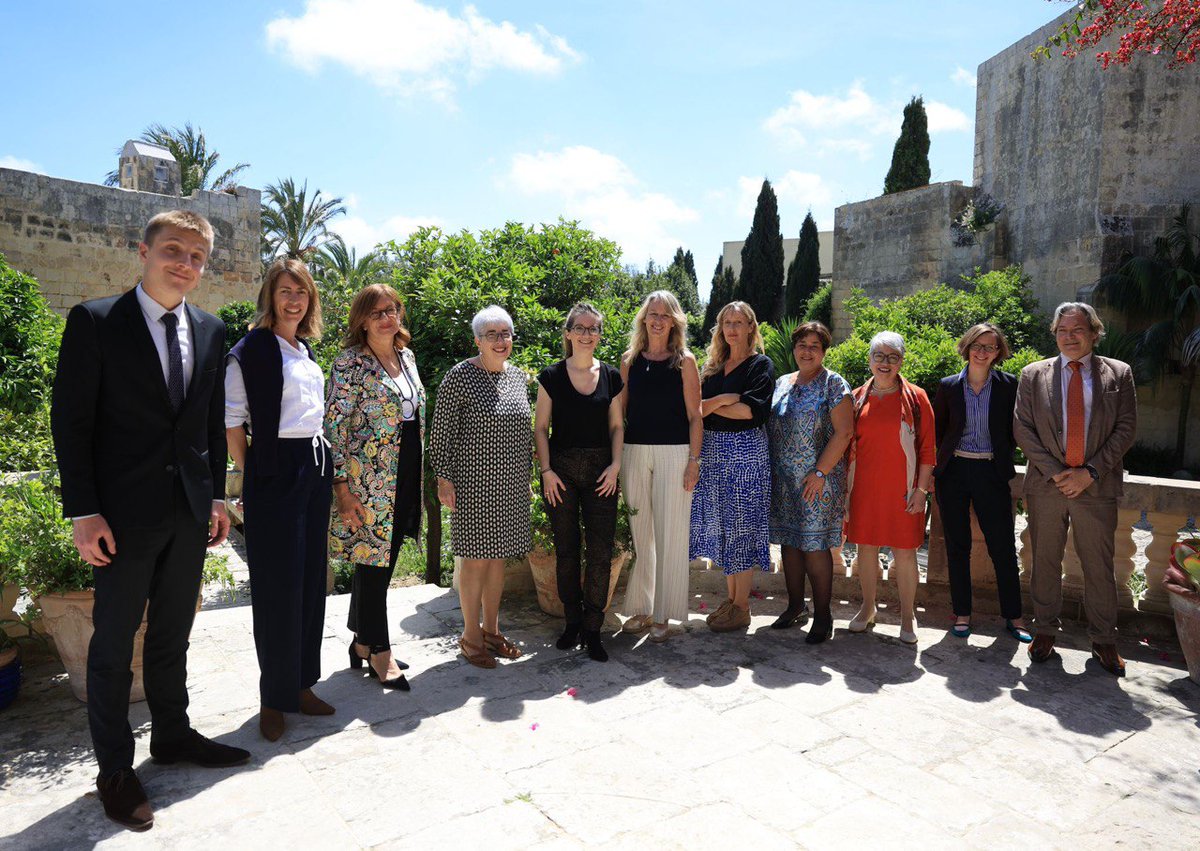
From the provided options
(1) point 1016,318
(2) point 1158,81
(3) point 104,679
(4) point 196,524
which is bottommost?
Result: (3) point 104,679

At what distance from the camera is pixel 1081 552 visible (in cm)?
414

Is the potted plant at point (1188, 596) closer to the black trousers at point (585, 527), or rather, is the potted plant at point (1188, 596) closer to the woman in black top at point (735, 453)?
the woman in black top at point (735, 453)

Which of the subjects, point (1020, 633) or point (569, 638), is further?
point (1020, 633)

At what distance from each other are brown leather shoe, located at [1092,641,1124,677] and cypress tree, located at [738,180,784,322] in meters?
23.4

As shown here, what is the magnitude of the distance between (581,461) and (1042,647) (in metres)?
2.54

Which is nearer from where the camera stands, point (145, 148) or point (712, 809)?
point (712, 809)

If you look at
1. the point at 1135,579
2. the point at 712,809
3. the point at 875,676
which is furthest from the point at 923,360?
the point at 712,809

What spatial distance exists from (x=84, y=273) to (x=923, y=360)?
14409 mm

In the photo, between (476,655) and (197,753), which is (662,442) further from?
(197,753)

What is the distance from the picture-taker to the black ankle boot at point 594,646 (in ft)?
13.3

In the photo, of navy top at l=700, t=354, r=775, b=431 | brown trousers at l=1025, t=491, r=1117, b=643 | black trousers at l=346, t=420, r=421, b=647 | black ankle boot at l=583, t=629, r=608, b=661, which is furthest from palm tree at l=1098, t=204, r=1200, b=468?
black trousers at l=346, t=420, r=421, b=647

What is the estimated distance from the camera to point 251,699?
3.49 meters

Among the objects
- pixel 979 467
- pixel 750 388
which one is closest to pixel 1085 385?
pixel 979 467

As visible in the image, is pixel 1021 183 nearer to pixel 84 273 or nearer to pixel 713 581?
pixel 713 581
